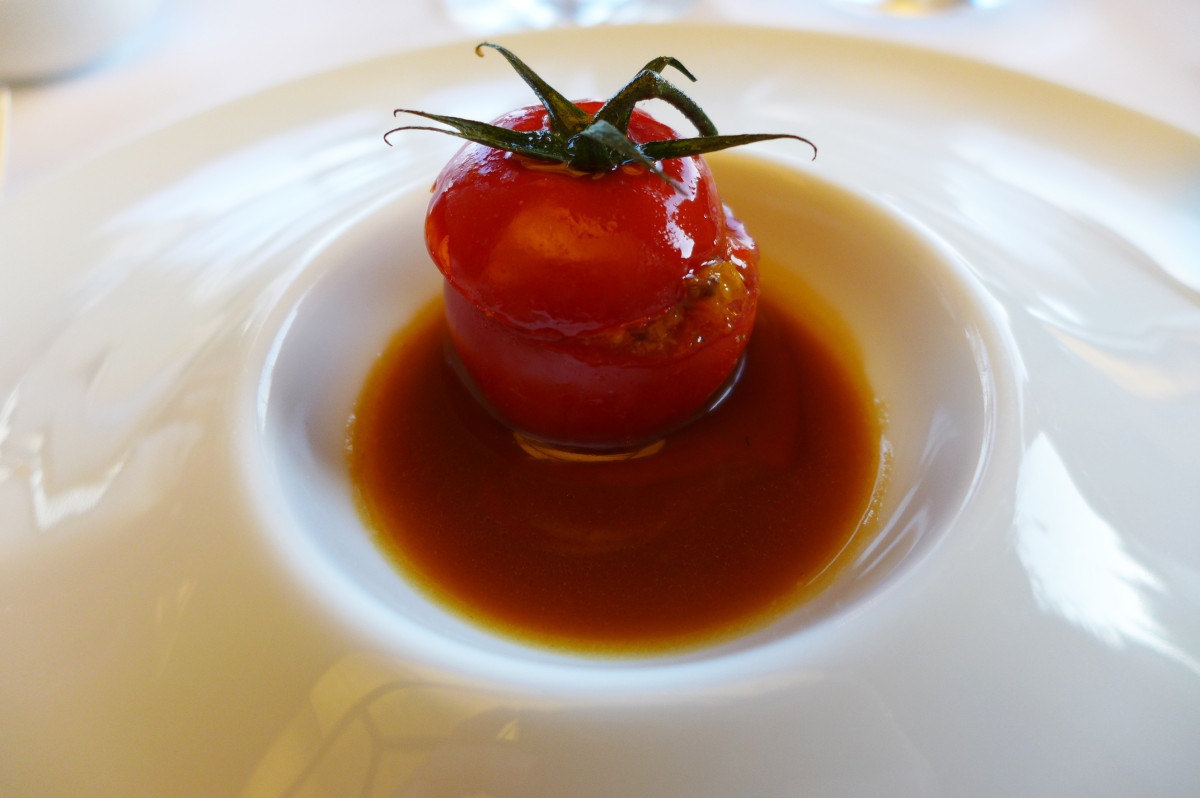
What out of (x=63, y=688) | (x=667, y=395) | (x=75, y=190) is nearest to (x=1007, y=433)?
(x=667, y=395)

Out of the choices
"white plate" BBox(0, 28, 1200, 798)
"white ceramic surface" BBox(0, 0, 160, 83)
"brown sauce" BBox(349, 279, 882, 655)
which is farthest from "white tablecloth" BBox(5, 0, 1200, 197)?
"brown sauce" BBox(349, 279, 882, 655)

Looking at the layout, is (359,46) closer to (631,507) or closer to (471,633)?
(631,507)

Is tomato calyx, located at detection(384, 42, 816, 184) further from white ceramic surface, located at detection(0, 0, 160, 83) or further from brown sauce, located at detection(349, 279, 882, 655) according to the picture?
white ceramic surface, located at detection(0, 0, 160, 83)

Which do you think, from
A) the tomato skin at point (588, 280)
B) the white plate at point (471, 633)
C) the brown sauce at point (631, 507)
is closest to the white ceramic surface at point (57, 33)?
the white plate at point (471, 633)

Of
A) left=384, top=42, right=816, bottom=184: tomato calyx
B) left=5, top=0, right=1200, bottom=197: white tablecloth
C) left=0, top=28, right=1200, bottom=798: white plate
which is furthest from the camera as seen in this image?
left=5, top=0, right=1200, bottom=197: white tablecloth

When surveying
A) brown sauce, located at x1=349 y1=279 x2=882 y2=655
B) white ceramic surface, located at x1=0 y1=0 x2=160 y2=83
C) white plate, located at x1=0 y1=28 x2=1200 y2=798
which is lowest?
brown sauce, located at x1=349 y1=279 x2=882 y2=655

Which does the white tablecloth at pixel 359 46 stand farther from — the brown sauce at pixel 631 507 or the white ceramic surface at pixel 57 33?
the brown sauce at pixel 631 507

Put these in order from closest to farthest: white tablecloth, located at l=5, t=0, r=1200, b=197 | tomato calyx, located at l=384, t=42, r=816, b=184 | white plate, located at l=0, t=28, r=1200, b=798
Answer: white plate, located at l=0, t=28, r=1200, b=798
tomato calyx, located at l=384, t=42, r=816, b=184
white tablecloth, located at l=5, t=0, r=1200, b=197

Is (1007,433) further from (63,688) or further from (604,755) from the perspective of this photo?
(63,688)
